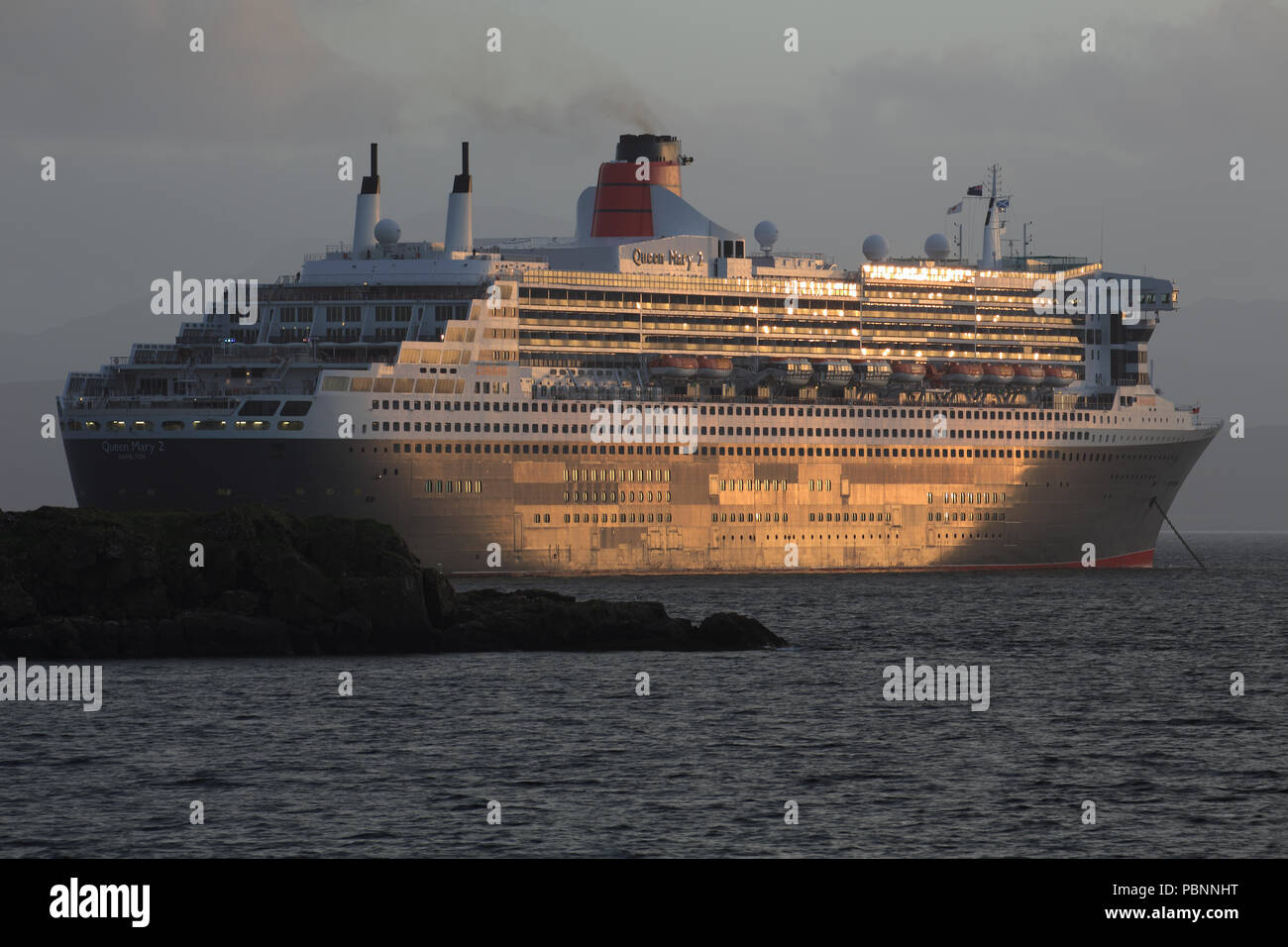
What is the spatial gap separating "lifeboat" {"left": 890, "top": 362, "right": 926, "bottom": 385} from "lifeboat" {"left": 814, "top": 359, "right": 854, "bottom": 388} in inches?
132

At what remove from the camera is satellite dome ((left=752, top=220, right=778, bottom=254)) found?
340 ft

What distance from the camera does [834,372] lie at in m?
99.8

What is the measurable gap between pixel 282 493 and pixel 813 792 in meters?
47.3

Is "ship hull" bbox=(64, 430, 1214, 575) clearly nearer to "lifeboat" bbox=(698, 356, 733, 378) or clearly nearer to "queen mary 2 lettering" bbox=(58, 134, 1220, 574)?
"queen mary 2 lettering" bbox=(58, 134, 1220, 574)

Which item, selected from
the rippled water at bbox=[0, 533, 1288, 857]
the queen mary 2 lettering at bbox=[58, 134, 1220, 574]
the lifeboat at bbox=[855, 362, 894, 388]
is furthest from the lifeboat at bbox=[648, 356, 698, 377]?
the rippled water at bbox=[0, 533, 1288, 857]

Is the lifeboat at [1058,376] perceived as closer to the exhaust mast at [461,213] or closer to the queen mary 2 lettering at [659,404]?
the queen mary 2 lettering at [659,404]

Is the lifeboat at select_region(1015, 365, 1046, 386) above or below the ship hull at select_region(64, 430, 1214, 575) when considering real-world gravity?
above

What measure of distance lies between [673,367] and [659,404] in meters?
2.96
